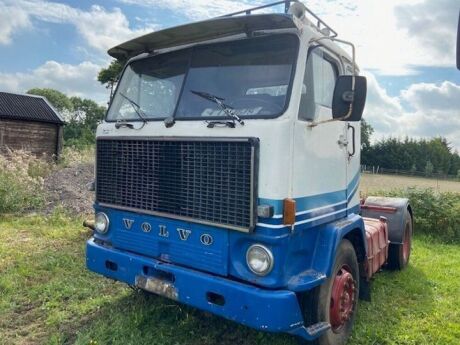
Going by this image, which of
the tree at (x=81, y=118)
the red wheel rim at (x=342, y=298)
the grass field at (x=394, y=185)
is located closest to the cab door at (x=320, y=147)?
the red wheel rim at (x=342, y=298)

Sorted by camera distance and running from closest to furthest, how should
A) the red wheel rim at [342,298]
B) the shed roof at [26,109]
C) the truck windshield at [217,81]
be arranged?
the truck windshield at [217,81]
the red wheel rim at [342,298]
the shed roof at [26,109]

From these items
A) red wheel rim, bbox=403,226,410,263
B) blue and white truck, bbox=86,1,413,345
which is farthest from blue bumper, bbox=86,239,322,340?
red wheel rim, bbox=403,226,410,263

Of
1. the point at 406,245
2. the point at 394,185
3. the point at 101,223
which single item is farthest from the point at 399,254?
the point at 394,185

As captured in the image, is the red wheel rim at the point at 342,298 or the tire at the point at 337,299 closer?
the tire at the point at 337,299

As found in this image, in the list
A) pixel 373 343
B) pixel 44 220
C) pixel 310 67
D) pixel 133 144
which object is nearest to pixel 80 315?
pixel 133 144

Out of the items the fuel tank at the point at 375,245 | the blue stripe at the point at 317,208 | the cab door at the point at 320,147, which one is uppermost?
the cab door at the point at 320,147

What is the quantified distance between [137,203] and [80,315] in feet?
4.97

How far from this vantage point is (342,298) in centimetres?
372

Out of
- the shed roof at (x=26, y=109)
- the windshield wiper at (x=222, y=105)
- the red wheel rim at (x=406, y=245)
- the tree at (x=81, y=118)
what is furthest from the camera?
the tree at (x=81, y=118)

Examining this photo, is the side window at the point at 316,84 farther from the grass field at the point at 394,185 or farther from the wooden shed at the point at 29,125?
the wooden shed at the point at 29,125

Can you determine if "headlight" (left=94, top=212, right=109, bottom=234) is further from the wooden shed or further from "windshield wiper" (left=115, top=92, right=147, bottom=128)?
the wooden shed

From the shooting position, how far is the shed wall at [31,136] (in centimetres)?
2288

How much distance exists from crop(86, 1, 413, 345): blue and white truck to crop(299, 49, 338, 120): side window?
18 mm

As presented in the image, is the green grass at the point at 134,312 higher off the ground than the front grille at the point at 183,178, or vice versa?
the front grille at the point at 183,178
